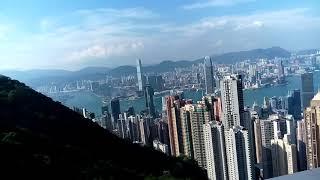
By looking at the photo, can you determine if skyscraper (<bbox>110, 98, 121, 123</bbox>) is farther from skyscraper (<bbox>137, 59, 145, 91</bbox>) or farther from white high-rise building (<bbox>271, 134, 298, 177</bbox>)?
white high-rise building (<bbox>271, 134, 298, 177</bbox>)

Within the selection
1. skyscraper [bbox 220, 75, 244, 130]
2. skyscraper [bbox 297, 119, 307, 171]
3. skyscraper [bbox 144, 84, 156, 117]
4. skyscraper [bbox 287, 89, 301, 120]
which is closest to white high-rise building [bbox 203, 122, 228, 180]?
skyscraper [bbox 220, 75, 244, 130]

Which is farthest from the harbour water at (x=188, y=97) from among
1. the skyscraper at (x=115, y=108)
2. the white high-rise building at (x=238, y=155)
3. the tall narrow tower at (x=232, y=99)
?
the white high-rise building at (x=238, y=155)

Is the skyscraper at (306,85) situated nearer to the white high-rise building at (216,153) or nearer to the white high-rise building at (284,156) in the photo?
the white high-rise building at (284,156)

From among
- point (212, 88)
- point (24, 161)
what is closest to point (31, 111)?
point (24, 161)

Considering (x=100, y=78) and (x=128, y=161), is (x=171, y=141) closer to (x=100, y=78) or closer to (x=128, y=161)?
(x=100, y=78)

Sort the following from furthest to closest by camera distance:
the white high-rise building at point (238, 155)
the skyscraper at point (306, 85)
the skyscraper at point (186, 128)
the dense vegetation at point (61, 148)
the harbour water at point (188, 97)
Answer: the skyscraper at point (306, 85), the skyscraper at point (186, 128), the white high-rise building at point (238, 155), the harbour water at point (188, 97), the dense vegetation at point (61, 148)

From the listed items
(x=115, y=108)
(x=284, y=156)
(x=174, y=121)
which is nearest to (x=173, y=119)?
(x=174, y=121)

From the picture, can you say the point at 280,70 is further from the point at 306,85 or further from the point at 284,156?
the point at 284,156
